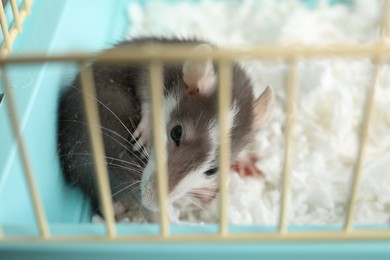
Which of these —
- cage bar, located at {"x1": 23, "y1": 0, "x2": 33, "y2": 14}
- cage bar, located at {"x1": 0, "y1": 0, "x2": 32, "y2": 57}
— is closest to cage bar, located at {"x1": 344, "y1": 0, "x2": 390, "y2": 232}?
cage bar, located at {"x1": 0, "y1": 0, "x2": 32, "y2": 57}

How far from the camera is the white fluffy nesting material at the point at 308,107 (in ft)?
5.92

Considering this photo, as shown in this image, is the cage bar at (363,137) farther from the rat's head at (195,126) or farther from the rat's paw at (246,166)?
the rat's paw at (246,166)

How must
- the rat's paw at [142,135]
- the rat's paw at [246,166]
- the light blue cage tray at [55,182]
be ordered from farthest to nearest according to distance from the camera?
the rat's paw at [246,166] → the rat's paw at [142,135] → the light blue cage tray at [55,182]

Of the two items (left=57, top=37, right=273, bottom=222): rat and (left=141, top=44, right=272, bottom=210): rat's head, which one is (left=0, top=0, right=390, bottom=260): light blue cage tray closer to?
(left=57, top=37, right=273, bottom=222): rat

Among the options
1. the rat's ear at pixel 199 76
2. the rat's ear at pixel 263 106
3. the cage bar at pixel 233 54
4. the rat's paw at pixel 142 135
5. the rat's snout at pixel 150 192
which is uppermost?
the cage bar at pixel 233 54

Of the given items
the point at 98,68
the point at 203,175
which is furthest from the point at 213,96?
the point at 98,68

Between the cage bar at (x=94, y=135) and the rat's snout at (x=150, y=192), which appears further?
the rat's snout at (x=150, y=192)

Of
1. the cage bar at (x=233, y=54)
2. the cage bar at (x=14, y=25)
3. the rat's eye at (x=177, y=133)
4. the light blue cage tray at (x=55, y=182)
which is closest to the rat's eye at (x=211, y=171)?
the rat's eye at (x=177, y=133)

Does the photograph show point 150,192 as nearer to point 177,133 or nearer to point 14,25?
point 177,133

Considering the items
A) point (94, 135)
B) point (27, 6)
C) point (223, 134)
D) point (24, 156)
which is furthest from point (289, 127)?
point (27, 6)

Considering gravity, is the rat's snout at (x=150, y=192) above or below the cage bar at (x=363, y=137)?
below

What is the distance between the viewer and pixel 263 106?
68.2 inches

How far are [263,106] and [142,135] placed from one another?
32 centimetres

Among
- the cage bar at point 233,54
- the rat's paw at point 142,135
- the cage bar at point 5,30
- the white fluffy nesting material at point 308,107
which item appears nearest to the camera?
the cage bar at point 233,54
